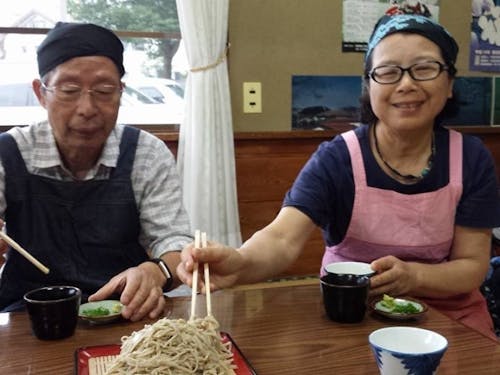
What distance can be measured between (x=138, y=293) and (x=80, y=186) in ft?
1.63

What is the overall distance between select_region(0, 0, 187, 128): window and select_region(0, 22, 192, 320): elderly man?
1368 millimetres

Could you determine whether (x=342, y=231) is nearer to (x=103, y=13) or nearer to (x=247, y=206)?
(x=247, y=206)

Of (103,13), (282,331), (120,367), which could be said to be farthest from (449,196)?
(103,13)

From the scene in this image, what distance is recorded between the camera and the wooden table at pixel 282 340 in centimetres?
94

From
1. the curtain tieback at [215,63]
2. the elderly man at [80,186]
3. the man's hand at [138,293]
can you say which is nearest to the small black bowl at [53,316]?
the man's hand at [138,293]

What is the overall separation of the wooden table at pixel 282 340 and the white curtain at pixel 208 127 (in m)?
→ 1.61

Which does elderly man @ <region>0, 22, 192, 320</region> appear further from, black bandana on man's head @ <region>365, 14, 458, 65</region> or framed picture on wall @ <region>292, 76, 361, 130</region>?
framed picture on wall @ <region>292, 76, 361, 130</region>

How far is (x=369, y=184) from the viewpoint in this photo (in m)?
1.55

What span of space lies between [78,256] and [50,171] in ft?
0.82

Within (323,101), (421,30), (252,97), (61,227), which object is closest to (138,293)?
(61,227)

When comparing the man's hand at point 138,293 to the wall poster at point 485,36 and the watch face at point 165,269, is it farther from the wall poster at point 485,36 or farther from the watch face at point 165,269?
the wall poster at point 485,36

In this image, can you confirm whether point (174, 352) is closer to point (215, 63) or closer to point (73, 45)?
point (73, 45)

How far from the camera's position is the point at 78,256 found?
1551 millimetres

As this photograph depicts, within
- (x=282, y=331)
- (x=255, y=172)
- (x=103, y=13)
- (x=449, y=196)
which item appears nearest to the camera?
(x=282, y=331)
